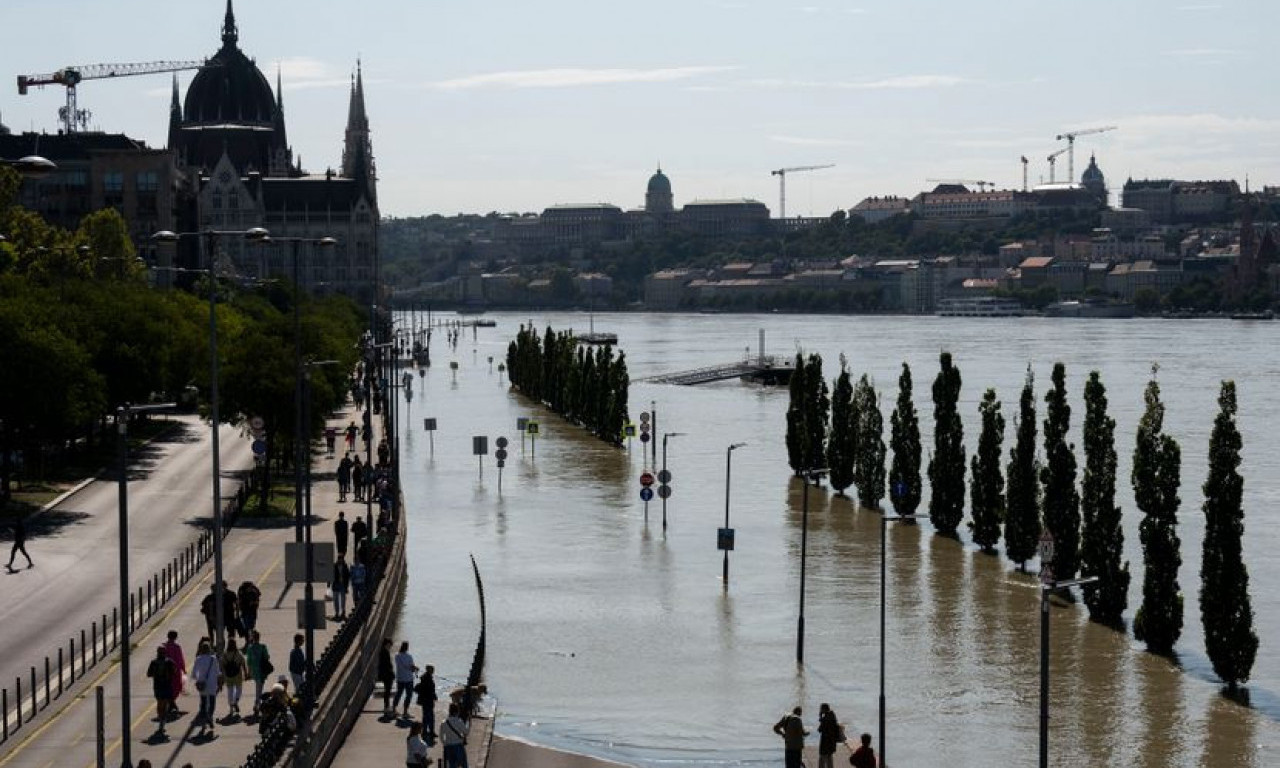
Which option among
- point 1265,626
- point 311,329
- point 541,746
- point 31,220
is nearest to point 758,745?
point 541,746

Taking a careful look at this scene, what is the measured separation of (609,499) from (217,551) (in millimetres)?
46774

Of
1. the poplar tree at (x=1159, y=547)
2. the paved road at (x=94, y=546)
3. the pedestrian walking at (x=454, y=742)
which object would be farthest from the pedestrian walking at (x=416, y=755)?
the poplar tree at (x=1159, y=547)

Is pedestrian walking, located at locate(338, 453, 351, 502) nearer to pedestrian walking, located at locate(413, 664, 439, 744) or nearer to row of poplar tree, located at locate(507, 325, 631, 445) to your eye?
pedestrian walking, located at locate(413, 664, 439, 744)

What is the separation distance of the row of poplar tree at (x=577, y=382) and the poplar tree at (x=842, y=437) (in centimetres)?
2576

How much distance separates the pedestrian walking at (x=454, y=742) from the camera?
33.2 metres

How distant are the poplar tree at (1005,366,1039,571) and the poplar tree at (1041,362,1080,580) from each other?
224 cm

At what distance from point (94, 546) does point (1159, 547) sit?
88.6 ft

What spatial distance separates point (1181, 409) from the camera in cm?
14350

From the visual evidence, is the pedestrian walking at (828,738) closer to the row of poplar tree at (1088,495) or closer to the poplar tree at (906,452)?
the row of poplar tree at (1088,495)

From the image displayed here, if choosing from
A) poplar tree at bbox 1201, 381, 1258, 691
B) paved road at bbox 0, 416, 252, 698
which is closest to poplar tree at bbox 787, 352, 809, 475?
paved road at bbox 0, 416, 252, 698

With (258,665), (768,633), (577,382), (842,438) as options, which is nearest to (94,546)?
(768,633)

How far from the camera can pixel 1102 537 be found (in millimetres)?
58906

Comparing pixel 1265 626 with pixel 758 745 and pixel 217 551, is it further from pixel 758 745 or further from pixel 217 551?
pixel 217 551

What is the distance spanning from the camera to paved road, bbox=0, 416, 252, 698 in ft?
144
